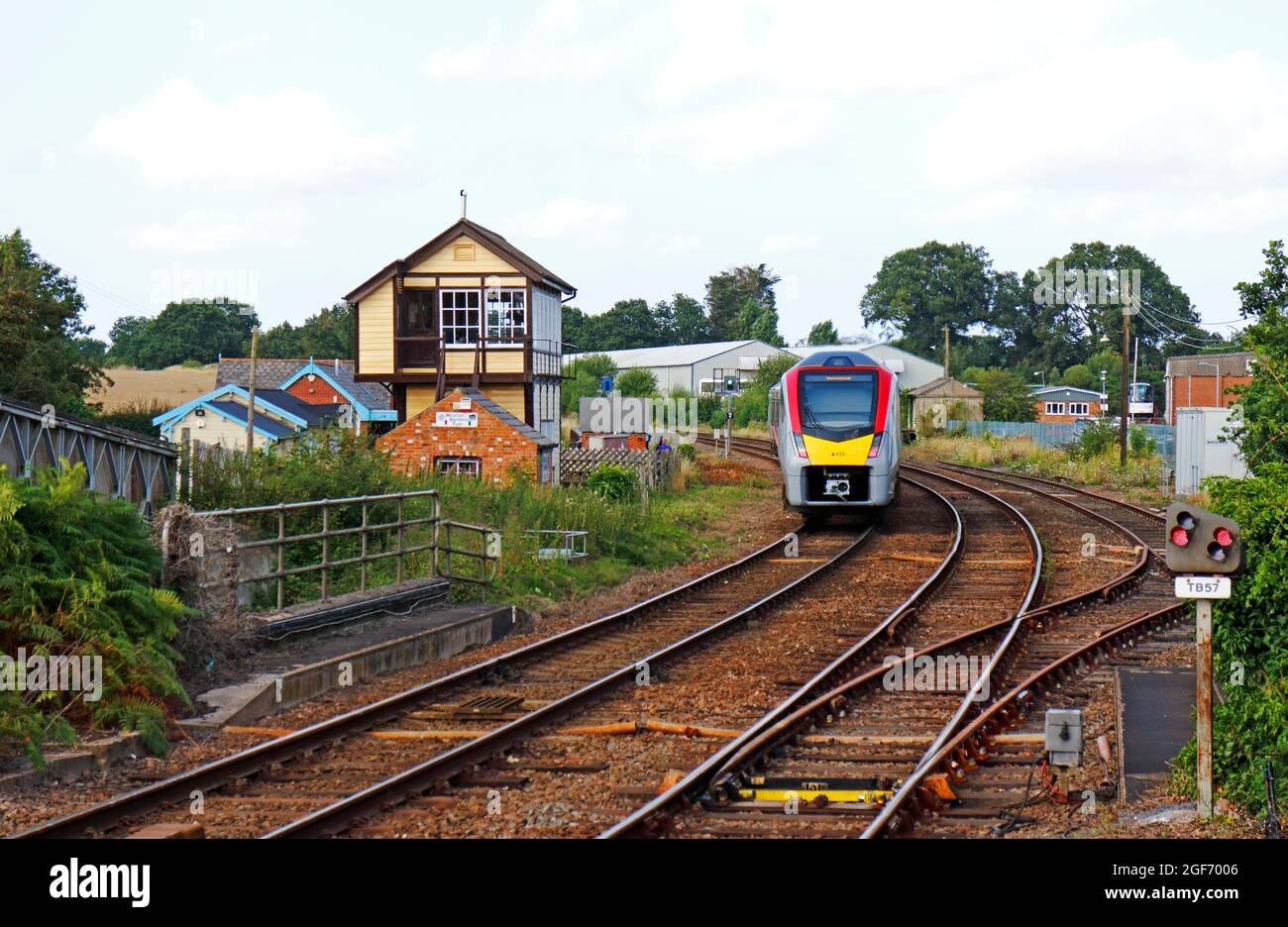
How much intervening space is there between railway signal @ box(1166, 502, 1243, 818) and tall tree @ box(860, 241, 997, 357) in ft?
366

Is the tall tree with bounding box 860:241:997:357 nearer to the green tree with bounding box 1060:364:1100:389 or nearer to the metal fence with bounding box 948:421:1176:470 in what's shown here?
the green tree with bounding box 1060:364:1100:389

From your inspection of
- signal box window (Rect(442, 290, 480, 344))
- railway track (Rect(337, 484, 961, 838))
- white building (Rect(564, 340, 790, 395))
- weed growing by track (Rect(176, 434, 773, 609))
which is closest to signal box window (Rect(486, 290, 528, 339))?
signal box window (Rect(442, 290, 480, 344))

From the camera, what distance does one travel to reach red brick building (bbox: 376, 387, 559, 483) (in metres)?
29.4

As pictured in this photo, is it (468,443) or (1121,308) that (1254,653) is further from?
(1121,308)

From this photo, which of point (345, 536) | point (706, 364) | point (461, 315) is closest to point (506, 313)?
point (461, 315)

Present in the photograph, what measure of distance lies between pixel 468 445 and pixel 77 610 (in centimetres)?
2016

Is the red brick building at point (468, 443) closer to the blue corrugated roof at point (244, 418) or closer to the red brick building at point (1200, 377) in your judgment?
the blue corrugated roof at point (244, 418)

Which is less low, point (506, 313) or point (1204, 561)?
point (506, 313)

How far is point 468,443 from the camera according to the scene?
29.5 m

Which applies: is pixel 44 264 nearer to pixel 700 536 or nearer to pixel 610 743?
pixel 700 536

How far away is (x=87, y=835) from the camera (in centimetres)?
720

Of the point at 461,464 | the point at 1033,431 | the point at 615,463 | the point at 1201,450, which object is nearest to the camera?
the point at 461,464

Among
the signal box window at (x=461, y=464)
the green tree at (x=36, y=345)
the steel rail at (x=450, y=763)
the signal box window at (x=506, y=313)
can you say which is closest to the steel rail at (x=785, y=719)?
the steel rail at (x=450, y=763)
